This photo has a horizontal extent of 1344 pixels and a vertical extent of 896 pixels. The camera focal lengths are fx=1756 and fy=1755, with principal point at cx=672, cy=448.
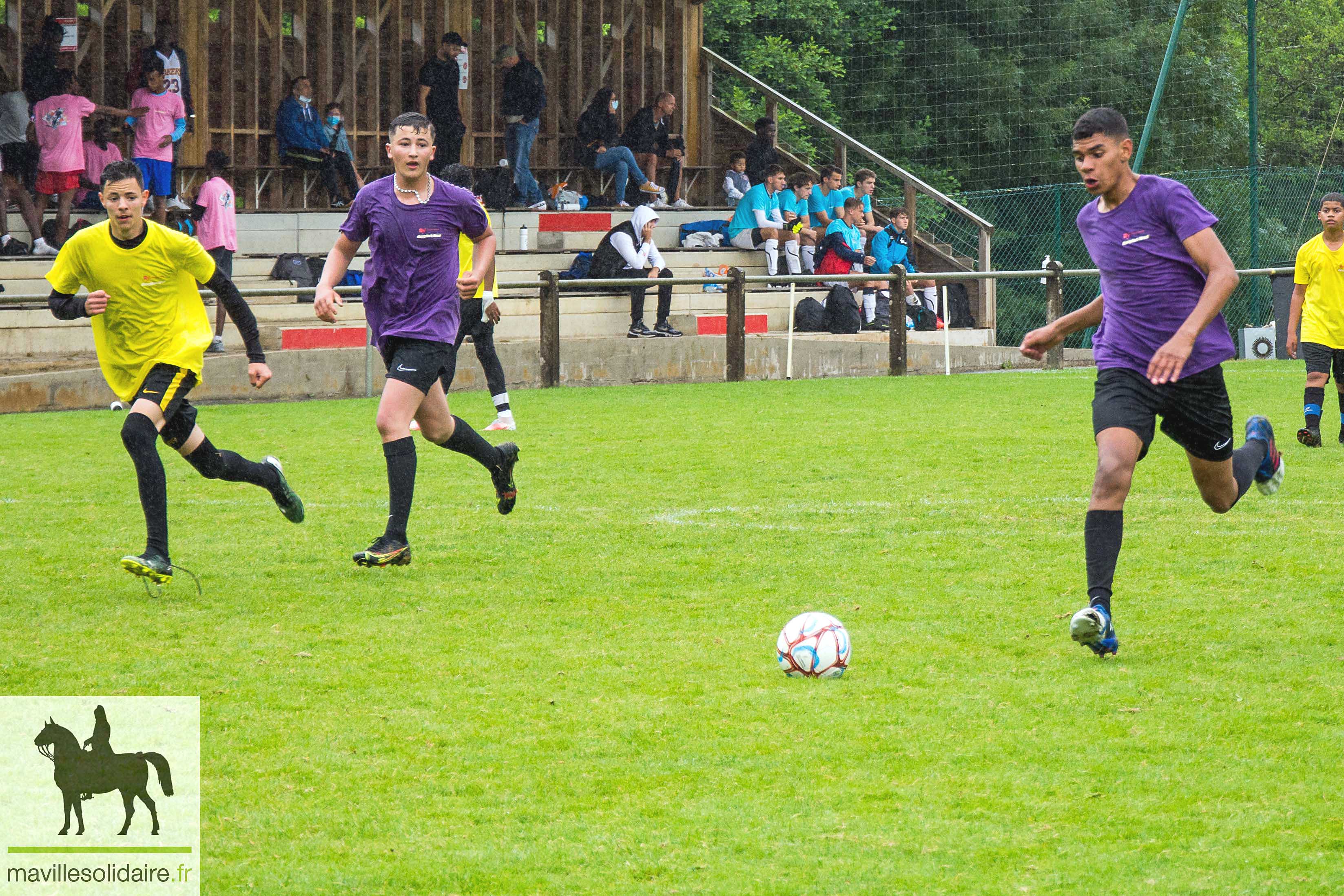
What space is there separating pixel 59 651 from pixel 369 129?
2063 cm

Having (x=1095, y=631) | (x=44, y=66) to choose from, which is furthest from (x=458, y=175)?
(x=44, y=66)

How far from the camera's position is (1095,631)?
18.6ft

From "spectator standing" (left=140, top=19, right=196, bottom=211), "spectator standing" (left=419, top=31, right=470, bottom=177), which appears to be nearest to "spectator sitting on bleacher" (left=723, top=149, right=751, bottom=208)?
"spectator standing" (left=419, top=31, right=470, bottom=177)

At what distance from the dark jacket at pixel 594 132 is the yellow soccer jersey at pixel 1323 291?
1464 cm

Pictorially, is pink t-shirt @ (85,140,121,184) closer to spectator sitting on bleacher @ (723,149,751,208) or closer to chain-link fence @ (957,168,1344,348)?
spectator sitting on bleacher @ (723,149,751,208)

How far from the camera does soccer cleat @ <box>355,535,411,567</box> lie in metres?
7.66

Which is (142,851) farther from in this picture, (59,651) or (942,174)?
(942,174)

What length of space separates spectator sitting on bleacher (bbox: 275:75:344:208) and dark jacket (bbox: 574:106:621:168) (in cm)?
409

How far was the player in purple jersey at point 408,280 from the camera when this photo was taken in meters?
7.90

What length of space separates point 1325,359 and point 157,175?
13254 mm

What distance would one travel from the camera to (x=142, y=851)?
348 cm

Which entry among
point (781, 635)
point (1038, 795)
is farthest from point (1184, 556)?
point (1038, 795)

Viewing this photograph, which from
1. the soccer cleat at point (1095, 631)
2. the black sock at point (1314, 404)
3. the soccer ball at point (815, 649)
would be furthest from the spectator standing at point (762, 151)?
the soccer ball at point (815, 649)

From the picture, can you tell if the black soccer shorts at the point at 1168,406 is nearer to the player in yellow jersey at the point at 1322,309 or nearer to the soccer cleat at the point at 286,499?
the soccer cleat at the point at 286,499
